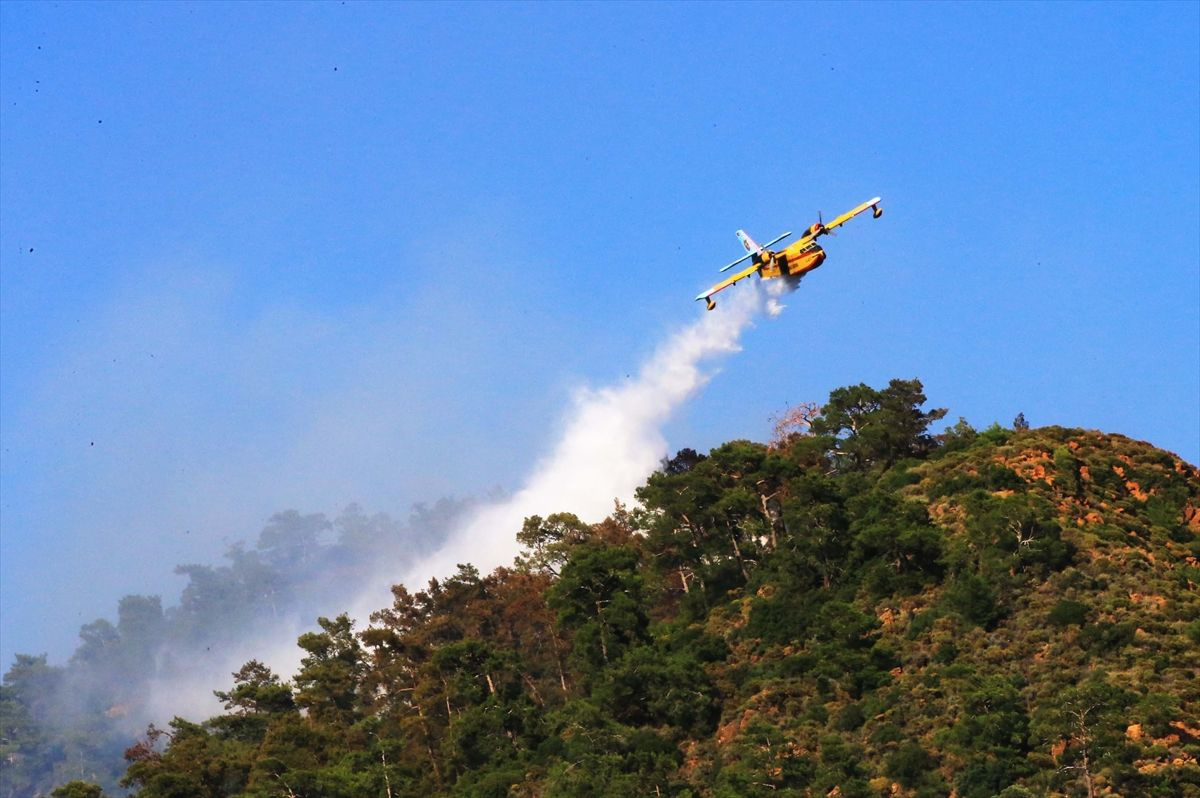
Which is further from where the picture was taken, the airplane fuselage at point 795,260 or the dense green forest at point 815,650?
the airplane fuselage at point 795,260

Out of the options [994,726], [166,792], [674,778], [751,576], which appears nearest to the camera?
[994,726]

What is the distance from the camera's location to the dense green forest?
75.1 metres

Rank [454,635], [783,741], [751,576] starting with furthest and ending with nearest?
[454,635]
[751,576]
[783,741]

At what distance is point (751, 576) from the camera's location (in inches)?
3962

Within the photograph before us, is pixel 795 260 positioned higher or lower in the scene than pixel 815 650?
higher

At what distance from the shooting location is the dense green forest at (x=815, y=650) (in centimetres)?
7512

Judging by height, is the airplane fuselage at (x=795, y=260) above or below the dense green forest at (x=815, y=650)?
above

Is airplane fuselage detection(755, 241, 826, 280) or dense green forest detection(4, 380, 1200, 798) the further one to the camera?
airplane fuselage detection(755, 241, 826, 280)

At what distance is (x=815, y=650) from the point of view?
288ft

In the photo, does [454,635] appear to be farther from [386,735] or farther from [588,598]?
[588,598]

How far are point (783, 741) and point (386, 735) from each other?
34.2 meters

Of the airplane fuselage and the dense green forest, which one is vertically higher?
the airplane fuselage

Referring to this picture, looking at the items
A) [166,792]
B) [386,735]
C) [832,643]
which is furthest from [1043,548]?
[166,792]

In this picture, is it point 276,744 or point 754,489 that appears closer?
point 276,744
